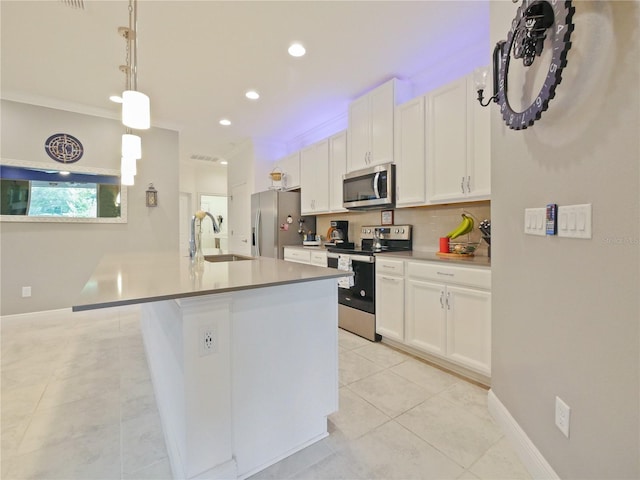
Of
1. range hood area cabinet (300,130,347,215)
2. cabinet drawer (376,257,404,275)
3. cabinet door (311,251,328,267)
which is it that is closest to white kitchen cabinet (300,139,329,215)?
range hood area cabinet (300,130,347,215)

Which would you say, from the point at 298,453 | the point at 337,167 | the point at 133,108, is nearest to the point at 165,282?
the point at 133,108

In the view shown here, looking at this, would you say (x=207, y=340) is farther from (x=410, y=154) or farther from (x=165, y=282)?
(x=410, y=154)

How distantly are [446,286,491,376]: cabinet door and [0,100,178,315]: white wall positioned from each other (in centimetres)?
405

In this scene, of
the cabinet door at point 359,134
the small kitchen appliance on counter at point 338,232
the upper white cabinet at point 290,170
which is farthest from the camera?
the upper white cabinet at point 290,170

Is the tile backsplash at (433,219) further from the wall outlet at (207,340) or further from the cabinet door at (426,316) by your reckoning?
the wall outlet at (207,340)

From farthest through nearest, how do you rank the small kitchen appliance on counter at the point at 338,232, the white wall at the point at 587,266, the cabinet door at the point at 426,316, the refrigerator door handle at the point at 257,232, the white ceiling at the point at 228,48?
the refrigerator door handle at the point at 257,232, the small kitchen appliance on counter at the point at 338,232, the cabinet door at the point at 426,316, the white ceiling at the point at 228,48, the white wall at the point at 587,266

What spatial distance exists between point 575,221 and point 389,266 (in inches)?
66.3

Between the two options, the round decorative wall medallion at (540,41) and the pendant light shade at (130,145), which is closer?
the round decorative wall medallion at (540,41)

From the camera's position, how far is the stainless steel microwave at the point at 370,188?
2922 millimetres

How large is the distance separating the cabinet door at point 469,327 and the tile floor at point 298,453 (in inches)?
7.4

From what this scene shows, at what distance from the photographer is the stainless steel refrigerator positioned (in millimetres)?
4312

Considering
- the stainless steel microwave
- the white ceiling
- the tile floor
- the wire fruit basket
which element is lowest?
the tile floor

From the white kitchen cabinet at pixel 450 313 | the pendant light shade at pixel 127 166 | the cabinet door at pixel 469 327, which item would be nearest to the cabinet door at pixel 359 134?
the white kitchen cabinet at pixel 450 313

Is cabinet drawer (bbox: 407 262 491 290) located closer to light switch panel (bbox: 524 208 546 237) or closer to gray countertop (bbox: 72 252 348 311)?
light switch panel (bbox: 524 208 546 237)
